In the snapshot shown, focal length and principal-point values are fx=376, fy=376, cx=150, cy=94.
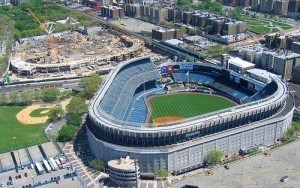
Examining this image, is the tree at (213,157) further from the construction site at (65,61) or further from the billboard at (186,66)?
the construction site at (65,61)

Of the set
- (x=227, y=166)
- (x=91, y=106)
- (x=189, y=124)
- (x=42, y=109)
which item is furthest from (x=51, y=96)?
(x=227, y=166)

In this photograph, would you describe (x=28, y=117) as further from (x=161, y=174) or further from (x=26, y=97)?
(x=161, y=174)

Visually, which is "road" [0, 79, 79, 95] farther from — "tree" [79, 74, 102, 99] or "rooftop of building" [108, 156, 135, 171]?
"rooftop of building" [108, 156, 135, 171]

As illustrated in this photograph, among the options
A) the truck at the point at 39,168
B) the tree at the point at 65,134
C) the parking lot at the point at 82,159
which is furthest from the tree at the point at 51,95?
the truck at the point at 39,168

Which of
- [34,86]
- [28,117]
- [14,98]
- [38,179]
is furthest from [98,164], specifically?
[34,86]

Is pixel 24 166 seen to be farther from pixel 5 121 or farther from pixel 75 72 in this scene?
pixel 75 72
